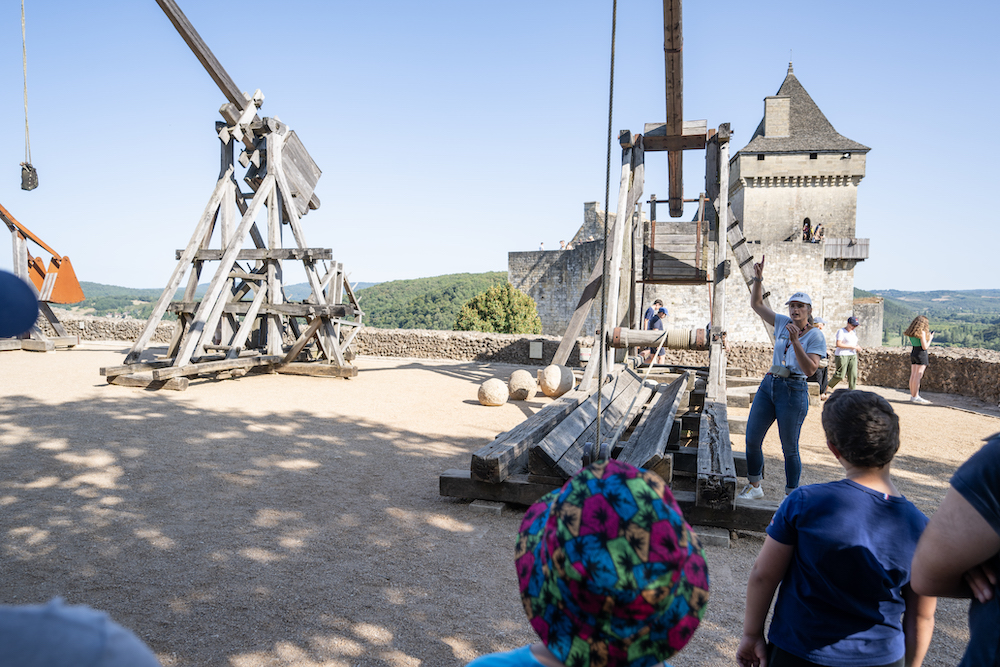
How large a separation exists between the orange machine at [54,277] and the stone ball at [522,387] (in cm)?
1031

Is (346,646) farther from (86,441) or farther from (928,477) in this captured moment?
(928,477)

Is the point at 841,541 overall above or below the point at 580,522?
below

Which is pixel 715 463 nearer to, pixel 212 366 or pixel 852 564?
pixel 852 564

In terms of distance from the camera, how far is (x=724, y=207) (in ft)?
24.4

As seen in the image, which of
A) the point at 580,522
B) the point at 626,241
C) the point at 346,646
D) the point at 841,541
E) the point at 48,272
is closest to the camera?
the point at 580,522

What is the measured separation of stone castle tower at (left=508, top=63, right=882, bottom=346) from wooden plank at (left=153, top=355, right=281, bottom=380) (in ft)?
59.3

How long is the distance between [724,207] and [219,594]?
263 inches

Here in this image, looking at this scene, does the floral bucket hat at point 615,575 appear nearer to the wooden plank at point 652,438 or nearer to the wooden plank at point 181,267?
the wooden plank at point 652,438

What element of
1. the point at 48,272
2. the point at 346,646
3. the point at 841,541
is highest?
the point at 48,272

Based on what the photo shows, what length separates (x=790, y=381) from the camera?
365cm

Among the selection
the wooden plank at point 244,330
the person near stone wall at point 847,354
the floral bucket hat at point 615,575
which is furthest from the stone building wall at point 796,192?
the floral bucket hat at point 615,575

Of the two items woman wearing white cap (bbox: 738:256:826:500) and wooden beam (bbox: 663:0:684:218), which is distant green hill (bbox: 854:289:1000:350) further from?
woman wearing white cap (bbox: 738:256:826:500)

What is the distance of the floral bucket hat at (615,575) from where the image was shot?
2.73ft

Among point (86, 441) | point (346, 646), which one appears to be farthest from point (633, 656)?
point (86, 441)
